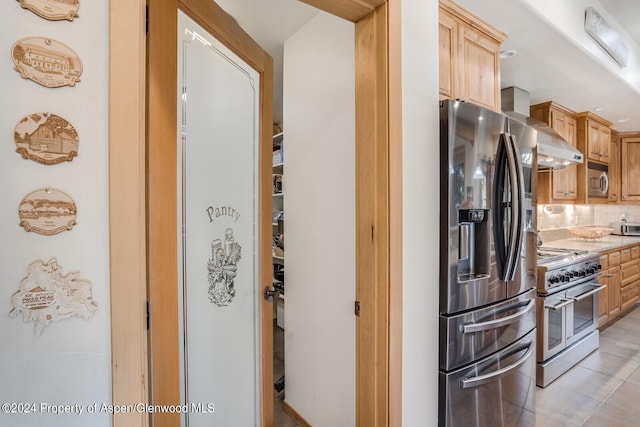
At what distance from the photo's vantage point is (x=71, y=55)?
24.2 inches

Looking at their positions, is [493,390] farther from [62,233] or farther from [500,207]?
[62,233]

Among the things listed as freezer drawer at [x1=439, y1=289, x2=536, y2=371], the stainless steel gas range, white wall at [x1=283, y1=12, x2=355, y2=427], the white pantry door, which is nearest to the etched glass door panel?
the white pantry door

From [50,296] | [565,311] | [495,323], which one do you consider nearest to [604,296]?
[565,311]

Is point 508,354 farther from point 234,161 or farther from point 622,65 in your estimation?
point 622,65

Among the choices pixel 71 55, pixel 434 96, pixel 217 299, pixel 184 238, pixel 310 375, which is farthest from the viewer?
pixel 310 375

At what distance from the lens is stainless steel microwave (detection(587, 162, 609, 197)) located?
3.91 metres

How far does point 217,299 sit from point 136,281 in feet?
2.06

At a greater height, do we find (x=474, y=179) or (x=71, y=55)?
(x=71, y=55)

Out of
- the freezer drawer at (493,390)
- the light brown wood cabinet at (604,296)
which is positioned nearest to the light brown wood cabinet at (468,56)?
the freezer drawer at (493,390)

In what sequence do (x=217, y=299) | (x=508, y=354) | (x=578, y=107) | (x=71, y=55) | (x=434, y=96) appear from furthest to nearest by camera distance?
(x=578, y=107) → (x=508, y=354) → (x=434, y=96) → (x=217, y=299) → (x=71, y=55)

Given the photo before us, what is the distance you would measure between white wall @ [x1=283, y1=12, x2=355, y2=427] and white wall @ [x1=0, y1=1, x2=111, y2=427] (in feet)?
3.59

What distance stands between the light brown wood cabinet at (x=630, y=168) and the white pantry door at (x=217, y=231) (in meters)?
5.73

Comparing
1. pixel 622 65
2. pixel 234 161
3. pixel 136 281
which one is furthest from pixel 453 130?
pixel 622 65

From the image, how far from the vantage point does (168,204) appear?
91cm
